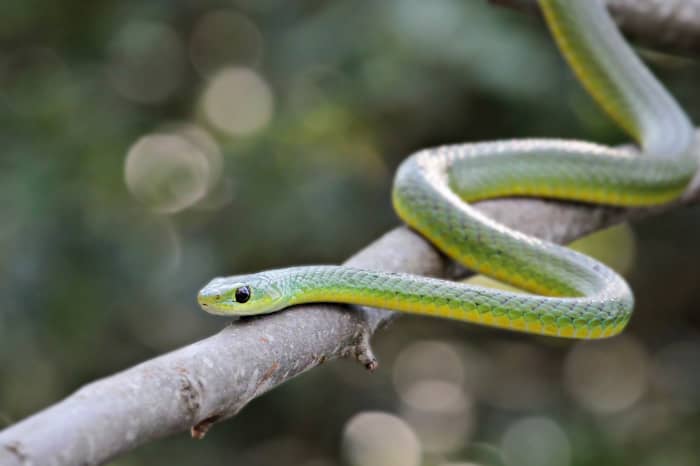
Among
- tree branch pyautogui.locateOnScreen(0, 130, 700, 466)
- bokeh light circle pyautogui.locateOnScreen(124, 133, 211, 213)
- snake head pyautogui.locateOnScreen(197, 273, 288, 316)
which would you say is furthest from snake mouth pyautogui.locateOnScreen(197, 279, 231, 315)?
bokeh light circle pyautogui.locateOnScreen(124, 133, 211, 213)

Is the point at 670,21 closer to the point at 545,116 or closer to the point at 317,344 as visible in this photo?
the point at 545,116

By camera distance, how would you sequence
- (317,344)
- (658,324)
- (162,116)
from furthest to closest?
1. (658,324)
2. (162,116)
3. (317,344)

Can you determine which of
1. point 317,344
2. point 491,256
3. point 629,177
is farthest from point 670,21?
point 317,344

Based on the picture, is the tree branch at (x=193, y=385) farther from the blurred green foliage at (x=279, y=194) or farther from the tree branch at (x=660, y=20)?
the blurred green foliage at (x=279, y=194)

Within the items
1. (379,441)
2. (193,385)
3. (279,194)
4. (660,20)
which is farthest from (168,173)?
(193,385)

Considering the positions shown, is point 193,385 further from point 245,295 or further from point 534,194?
point 534,194

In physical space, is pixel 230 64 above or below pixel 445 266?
above

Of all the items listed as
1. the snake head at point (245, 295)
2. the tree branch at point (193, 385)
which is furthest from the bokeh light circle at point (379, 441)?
the snake head at point (245, 295)
